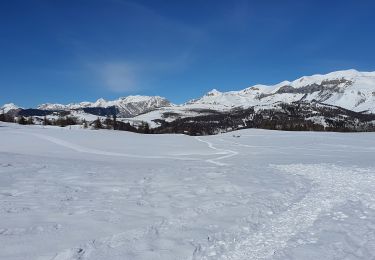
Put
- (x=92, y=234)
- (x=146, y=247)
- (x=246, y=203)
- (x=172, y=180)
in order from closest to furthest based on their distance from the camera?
(x=146, y=247)
(x=92, y=234)
(x=246, y=203)
(x=172, y=180)

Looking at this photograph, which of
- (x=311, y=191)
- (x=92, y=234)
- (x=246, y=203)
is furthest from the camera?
(x=311, y=191)

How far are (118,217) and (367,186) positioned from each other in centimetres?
1374

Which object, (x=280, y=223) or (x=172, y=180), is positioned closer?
(x=280, y=223)

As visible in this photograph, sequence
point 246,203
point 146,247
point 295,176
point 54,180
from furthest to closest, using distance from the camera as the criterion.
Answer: point 295,176
point 54,180
point 246,203
point 146,247

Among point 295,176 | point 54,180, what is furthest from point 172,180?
point 295,176

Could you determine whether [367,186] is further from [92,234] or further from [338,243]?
[92,234]

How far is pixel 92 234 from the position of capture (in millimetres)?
11227

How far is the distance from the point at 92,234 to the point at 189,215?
380 centimetres

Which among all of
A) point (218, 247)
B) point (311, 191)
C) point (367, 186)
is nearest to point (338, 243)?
point (218, 247)

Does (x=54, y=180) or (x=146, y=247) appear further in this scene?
(x=54, y=180)

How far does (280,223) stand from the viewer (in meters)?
13.1

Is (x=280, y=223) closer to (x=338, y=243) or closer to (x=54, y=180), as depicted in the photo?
(x=338, y=243)

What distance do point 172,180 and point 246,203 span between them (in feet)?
22.5

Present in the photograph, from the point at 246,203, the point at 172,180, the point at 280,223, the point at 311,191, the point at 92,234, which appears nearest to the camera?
the point at 92,234
